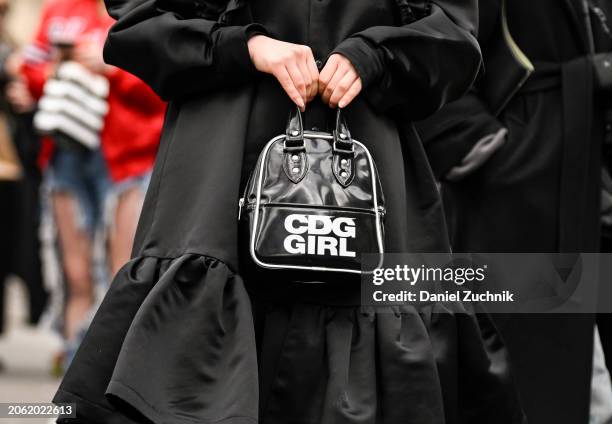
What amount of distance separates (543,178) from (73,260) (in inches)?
127

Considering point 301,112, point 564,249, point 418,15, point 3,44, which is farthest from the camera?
point 3,44

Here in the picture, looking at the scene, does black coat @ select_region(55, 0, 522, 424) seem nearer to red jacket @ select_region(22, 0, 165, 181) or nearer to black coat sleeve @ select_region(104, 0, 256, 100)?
black coat sleeve @ select_region(104, 0, 256, 100)

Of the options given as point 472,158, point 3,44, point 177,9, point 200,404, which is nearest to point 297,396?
point 200,404

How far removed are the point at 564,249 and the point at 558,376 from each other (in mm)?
377

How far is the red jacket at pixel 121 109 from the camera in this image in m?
6.07

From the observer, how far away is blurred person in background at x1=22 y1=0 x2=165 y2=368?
6043 mm

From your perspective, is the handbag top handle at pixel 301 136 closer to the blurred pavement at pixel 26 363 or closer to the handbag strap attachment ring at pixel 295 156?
the handbag strap attachment ring at pixel 295 156

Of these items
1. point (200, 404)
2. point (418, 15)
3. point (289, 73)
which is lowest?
point (200, 404)

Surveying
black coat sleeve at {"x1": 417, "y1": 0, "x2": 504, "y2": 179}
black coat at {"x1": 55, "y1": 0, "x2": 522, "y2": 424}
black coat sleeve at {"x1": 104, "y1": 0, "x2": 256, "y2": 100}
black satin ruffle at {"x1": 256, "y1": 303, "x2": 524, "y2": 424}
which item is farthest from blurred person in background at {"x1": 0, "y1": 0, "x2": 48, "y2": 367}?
black satin ruffle at {"x1": 256, "y1": 303, "x2": 524, "y2": 424}

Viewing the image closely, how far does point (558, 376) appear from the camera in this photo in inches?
151

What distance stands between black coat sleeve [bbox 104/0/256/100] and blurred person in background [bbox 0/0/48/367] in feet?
13.4

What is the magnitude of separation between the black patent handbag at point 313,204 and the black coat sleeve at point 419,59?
206mm

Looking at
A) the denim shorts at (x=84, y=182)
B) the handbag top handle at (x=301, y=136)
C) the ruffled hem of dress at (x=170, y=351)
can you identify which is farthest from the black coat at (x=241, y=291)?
the denim shorts at (x=84, y=182)

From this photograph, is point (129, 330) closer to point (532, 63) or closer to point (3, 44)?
point (532, 63)
